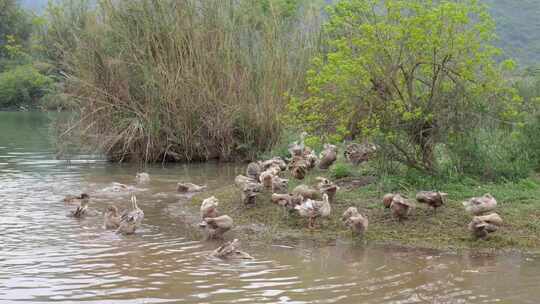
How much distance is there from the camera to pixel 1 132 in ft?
97.1

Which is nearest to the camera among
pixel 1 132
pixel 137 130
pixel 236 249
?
pixel 236 249

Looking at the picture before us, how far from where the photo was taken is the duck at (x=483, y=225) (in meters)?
7.91

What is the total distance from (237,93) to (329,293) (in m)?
10.9

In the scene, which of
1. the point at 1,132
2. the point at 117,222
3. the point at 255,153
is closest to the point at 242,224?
the point at 117,222

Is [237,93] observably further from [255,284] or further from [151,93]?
[255,284]

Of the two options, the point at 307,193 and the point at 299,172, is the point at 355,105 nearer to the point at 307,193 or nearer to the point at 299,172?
the point at 307,193

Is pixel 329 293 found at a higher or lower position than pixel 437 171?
lower

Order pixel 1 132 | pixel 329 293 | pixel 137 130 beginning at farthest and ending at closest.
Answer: pixel 1 132 → pixel 137 130 → pixel 329 293

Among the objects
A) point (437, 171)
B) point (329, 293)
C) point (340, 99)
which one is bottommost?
point (329, 293)

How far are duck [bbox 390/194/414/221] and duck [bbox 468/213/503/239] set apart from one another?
792 mm

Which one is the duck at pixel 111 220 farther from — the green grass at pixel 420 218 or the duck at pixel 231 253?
the duck at pixel 231 253

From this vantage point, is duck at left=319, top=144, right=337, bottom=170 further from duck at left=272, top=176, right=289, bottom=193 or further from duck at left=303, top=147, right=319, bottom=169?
duck at left=272, top=176, right=289, bottom=193

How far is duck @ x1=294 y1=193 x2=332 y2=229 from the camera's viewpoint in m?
8.77

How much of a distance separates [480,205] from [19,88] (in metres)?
53.3
